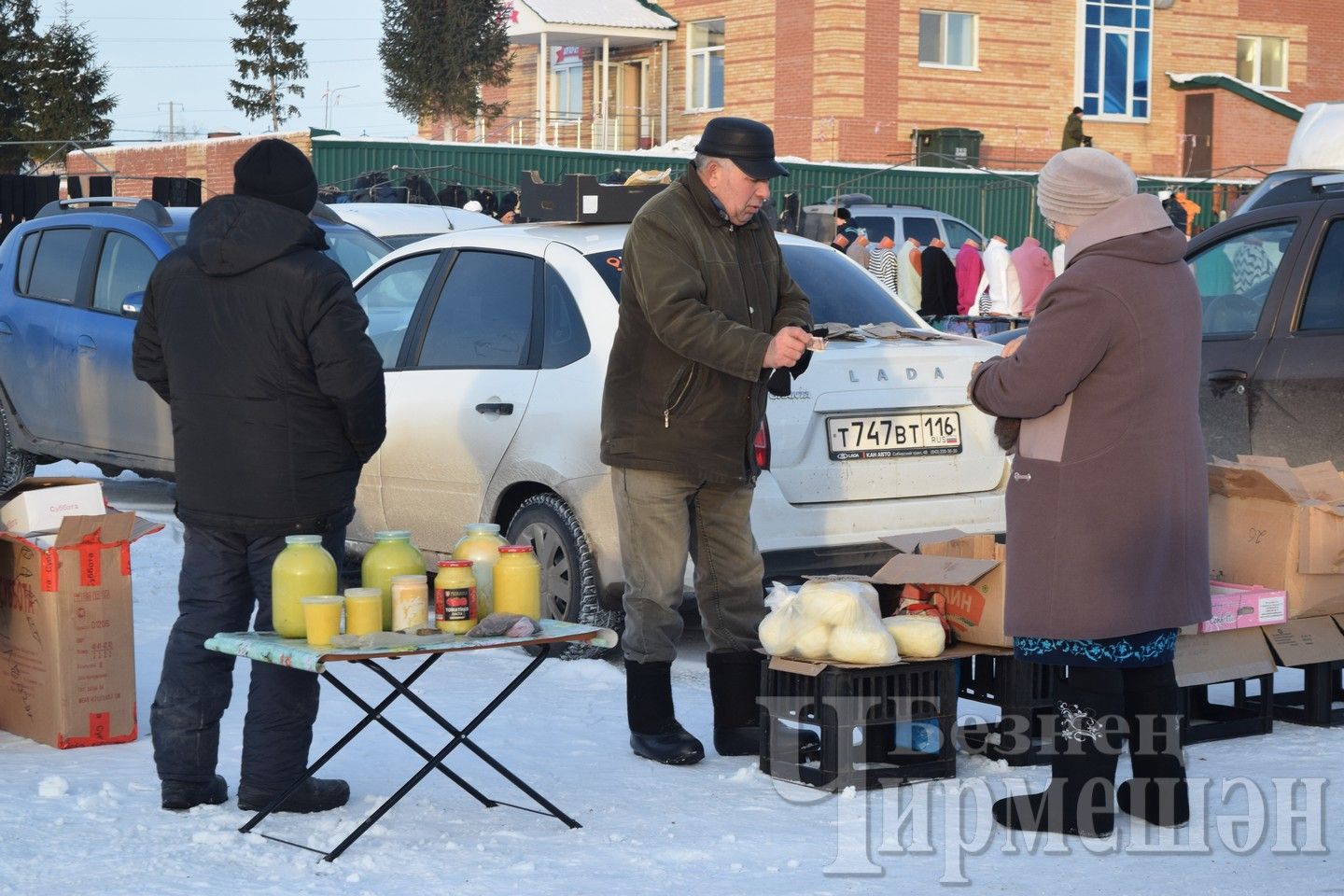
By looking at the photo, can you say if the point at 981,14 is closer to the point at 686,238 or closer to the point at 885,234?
the point at 885,234

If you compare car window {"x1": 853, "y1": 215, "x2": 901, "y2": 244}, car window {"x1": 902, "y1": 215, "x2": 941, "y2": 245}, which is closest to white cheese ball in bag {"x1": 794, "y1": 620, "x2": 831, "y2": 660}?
car window {"x1": 853, "y1": 215, "x2": 901, "y2": 244}

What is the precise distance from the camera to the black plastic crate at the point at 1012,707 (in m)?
5.70

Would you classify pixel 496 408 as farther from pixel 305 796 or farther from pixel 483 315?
pixel 305 796

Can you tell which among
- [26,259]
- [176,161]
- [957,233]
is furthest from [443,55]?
[26,259]

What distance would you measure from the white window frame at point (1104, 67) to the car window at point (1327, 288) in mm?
37975

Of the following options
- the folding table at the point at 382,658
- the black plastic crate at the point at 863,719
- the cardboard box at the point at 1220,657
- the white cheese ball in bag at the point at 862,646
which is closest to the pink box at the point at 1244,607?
the cardboard box at the point at 1220,657

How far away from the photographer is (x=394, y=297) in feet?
27.0

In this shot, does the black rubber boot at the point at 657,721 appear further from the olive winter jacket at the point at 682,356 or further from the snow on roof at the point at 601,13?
the snow on roof at the point at 601,13

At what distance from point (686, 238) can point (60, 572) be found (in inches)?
91.1

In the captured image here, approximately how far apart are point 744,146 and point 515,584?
1599 mm

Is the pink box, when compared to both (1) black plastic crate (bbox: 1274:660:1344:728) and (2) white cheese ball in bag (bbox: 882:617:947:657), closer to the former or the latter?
(1) black plastic crate (bbox: 1274:660:1344:728)

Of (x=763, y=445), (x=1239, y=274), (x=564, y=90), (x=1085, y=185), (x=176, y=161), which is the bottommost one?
(x=763, y=445)

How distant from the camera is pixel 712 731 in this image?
6129 millimetres

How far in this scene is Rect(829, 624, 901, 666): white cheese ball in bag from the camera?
17.2ft
